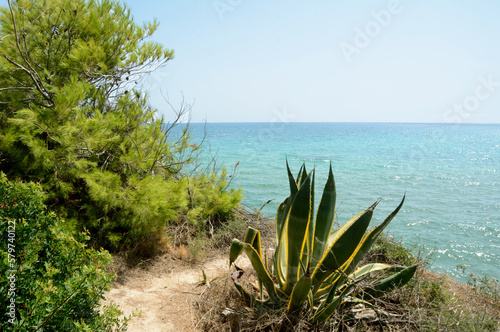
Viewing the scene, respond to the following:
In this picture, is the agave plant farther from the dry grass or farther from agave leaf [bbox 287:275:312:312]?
the dry grass

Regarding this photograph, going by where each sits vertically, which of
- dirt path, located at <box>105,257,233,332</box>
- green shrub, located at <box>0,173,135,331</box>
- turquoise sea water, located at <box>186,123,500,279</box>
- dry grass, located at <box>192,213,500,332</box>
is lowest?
turquoise sea water, located at <box>186,123,500,279</box>

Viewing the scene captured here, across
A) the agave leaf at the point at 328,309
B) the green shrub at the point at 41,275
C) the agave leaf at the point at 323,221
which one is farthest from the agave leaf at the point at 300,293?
the green shrub at the point at 41,275

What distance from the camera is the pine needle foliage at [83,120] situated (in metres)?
3.89

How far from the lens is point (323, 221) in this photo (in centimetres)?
266

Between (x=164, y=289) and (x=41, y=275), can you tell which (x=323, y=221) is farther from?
(x=164, y=289)

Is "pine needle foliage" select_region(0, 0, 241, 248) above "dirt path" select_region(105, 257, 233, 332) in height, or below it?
above

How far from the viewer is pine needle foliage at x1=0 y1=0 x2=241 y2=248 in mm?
3889

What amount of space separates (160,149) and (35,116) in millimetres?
1727

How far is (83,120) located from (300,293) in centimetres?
327

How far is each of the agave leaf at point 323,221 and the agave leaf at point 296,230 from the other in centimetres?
15

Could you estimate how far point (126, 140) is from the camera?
15.6 ft

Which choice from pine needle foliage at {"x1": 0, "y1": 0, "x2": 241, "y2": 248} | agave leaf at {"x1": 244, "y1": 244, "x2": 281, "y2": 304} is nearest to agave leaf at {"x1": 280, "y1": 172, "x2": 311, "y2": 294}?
agave leaf at {"x1": 244, "y1": 244, "x2": 281, "y2": 304}

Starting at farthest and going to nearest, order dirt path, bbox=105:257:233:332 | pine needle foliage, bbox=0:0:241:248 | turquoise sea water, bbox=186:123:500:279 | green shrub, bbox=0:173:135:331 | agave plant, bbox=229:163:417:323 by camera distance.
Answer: turquoise sea water, bbox=186:123:500:279, pine needle foliage, bbox=0:0:241:248, dirt path, bbox=105:257:233:332, agave plant, bbox=229:163:417:323, green shrub, bbox=0:173:135:331

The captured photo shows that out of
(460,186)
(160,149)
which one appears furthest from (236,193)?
(460,186)
